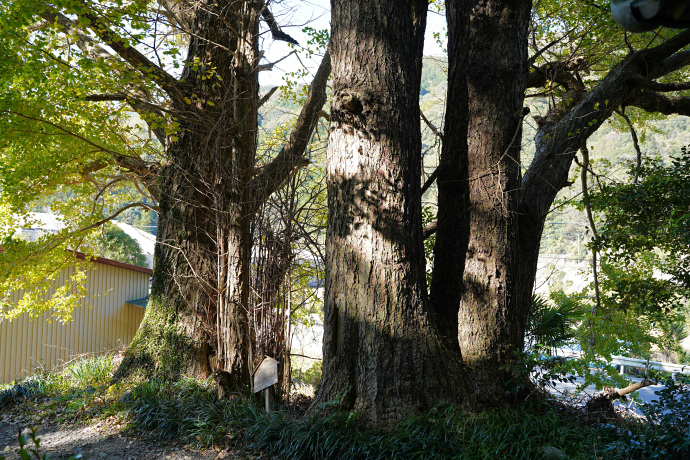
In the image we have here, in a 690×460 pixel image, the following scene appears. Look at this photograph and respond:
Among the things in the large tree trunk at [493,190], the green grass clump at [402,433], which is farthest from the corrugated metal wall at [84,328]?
the large tree trunk at [493,190]

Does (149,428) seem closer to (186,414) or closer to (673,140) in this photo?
(186,414)

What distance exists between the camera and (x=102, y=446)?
4883 millimetres

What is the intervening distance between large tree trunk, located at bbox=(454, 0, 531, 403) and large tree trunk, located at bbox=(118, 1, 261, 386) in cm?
282

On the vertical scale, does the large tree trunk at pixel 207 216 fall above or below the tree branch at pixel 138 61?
below

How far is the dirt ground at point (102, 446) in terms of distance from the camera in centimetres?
452

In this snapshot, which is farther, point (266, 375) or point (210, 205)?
point (210, 205)

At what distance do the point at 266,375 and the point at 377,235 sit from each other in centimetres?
181

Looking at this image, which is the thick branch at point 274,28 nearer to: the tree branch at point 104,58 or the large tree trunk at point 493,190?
A: the tree branch at point 104,58

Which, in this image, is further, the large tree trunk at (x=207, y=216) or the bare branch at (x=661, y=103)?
→ the bare branch at (x=661, y=103)

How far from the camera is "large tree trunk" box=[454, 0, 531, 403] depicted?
4867 mm

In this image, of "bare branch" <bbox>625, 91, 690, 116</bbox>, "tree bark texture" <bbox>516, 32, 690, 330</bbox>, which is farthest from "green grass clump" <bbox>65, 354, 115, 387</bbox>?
"bare branch" <bbox>625, 91, 690, 116</bbox>

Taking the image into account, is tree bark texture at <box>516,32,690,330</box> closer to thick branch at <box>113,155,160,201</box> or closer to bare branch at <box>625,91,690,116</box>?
bare branch at <box>625,91,690,116</box>

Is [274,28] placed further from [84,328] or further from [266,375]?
[84,328]

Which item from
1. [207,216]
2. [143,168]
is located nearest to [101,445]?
[207,216]
